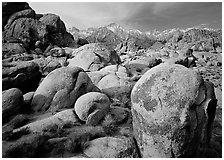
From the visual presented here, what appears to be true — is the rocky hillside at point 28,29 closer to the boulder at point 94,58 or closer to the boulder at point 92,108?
the boulder at point 94,58

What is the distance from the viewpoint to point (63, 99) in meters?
10.4

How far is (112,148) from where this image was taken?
7188 mm

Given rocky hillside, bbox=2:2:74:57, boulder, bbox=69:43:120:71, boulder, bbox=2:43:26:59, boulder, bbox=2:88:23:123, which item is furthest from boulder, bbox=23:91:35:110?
rocky hillside, bbox=2:2:74:57

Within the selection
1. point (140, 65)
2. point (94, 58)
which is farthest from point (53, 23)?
point (140, 65)

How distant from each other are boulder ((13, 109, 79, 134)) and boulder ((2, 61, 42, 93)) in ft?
15.9

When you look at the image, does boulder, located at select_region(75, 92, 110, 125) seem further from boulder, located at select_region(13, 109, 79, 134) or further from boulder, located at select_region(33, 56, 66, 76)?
boulder, located at select_region(33, 56, 66, 76)

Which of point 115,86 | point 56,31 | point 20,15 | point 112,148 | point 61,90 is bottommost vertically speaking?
point 112,148

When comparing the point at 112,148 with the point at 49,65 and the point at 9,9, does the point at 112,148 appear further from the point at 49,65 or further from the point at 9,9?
the point at 9,9

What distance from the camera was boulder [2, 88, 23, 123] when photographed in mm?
8961

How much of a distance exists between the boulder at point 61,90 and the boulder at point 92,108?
1160mm

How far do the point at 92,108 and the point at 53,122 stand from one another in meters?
1.79

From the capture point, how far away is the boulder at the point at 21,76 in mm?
12242

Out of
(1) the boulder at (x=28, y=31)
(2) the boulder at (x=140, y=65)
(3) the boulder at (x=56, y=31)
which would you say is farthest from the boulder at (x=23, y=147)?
(3) the boulder at (x=56, y=31)

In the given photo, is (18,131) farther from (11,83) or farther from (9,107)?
(11,83)
